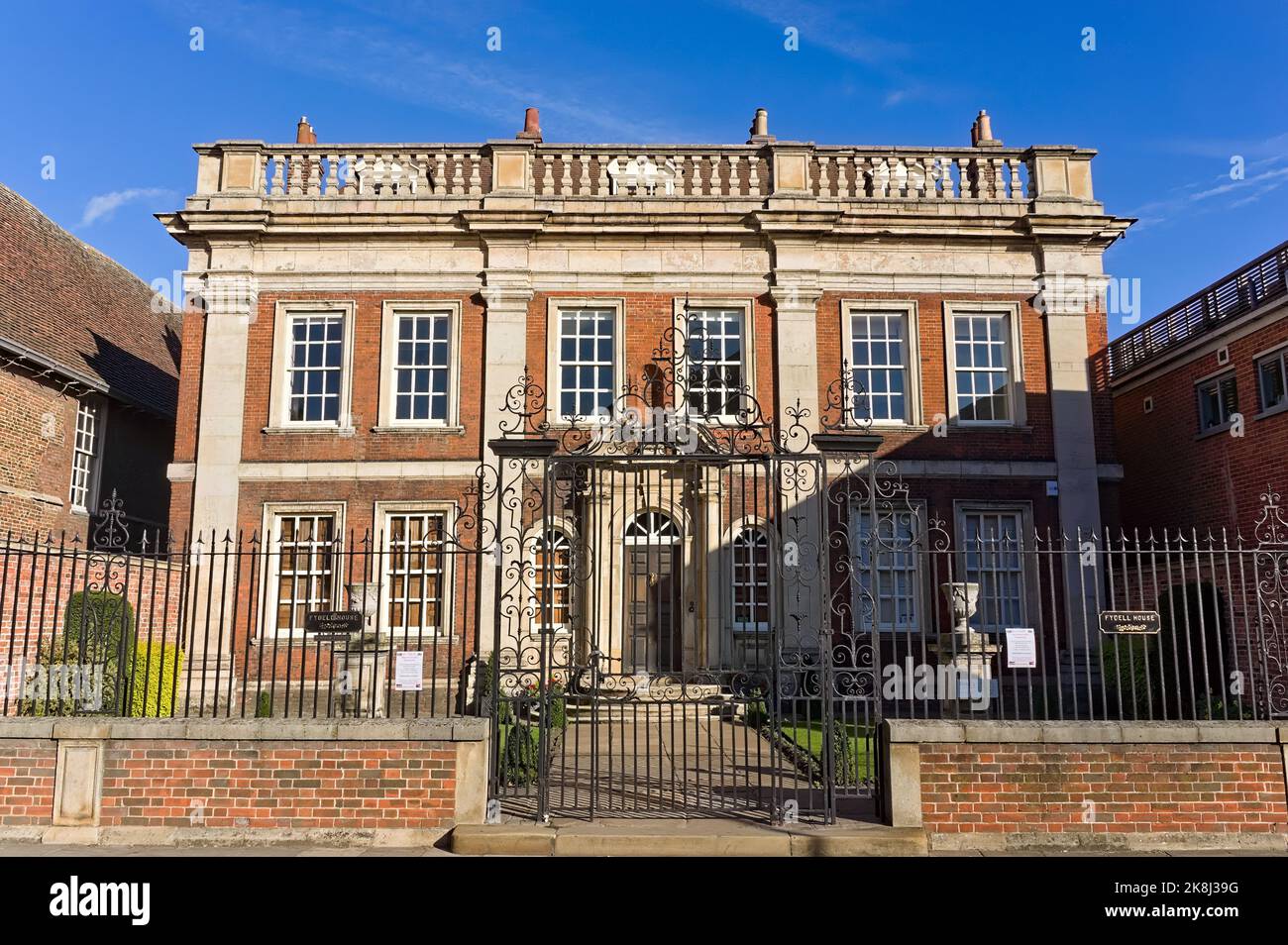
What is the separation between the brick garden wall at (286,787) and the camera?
7668mm

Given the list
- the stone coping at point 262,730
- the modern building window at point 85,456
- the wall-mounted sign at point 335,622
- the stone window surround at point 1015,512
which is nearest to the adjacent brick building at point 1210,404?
the stone window surround at point 1015,512

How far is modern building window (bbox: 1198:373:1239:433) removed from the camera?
615 inches

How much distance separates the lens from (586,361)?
54.3 feet

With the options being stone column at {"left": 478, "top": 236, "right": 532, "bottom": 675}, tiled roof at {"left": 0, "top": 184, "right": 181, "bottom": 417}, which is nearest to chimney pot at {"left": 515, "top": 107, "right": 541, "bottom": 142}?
stone column at {"left": 478, "top": 236, "right": 532, "bottom": 675}

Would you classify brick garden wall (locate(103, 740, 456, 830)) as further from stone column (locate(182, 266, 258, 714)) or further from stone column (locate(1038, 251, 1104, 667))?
stone column (locate(1038, 251, 1104, 667))

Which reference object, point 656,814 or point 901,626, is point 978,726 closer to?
point 656,814

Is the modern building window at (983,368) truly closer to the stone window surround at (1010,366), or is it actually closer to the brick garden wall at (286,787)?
the stone window surround at (1010,366)

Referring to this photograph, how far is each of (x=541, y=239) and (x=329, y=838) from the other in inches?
460

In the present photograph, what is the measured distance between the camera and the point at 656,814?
810 cm

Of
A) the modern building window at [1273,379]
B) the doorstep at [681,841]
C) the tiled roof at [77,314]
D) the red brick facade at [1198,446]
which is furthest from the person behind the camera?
the tiled roof at [77,314]

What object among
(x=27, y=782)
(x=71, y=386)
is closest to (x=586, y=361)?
(x=71, y=386)

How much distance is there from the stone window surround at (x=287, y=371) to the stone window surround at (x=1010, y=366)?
1075 cm
